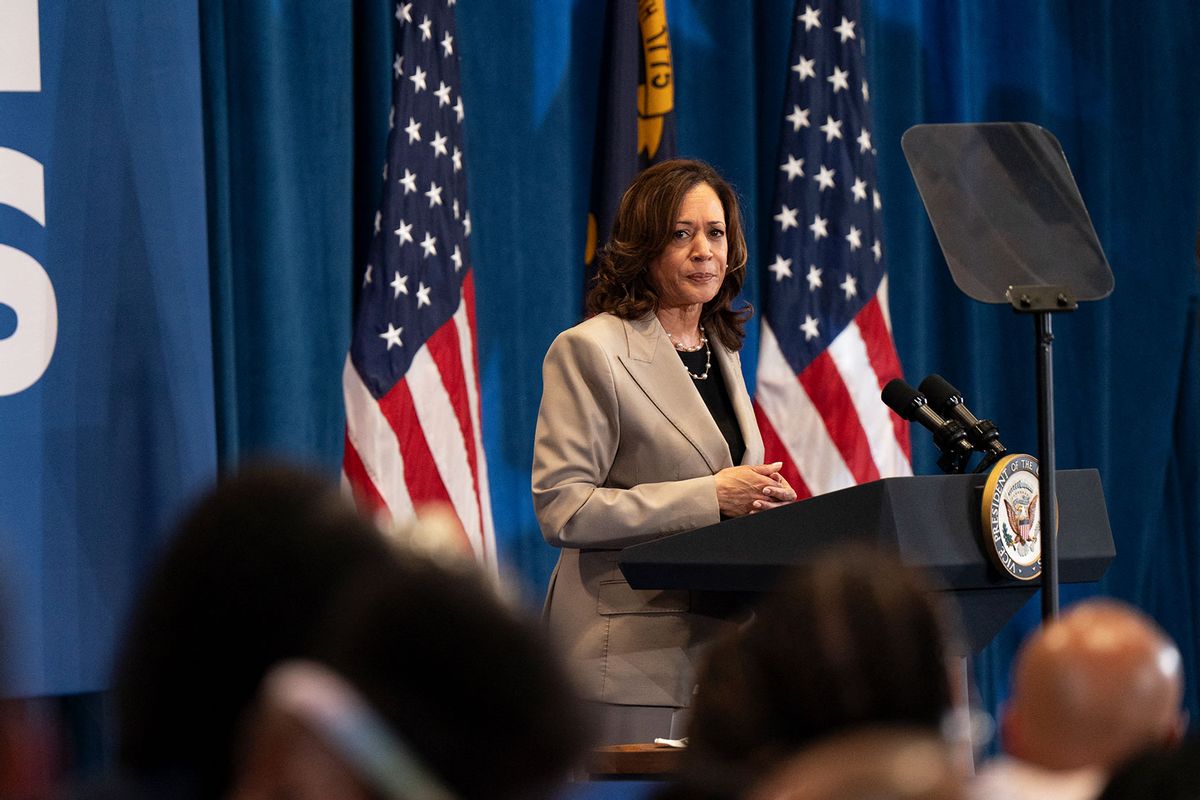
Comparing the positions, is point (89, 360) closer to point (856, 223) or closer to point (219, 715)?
point (856, 223)

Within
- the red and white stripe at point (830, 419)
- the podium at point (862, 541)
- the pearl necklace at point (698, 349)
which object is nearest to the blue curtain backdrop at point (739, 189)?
the red and white stripe at point (830, 419)

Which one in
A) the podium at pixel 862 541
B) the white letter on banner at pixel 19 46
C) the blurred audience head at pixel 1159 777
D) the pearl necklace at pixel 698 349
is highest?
the white letter on banner at pixel 19 46

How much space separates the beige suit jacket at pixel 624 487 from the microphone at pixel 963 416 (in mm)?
434

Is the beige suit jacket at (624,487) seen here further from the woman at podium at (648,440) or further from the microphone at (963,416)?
the microphone at (963,416)

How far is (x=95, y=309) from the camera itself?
3793mm

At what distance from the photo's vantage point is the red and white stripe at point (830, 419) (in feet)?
16.4

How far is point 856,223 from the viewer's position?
5.12 m

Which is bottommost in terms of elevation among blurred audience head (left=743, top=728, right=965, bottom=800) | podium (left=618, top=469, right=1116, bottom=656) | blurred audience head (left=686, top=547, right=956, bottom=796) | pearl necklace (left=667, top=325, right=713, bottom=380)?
podium (left=618, top=469, right=1116, bottom=656)

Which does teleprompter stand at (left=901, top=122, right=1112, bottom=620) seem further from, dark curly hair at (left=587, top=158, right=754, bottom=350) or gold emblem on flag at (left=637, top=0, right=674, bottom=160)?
gold emblem on flag at (left=637, top=0, right=674, bottom=160)

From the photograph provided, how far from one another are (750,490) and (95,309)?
5.89 ft

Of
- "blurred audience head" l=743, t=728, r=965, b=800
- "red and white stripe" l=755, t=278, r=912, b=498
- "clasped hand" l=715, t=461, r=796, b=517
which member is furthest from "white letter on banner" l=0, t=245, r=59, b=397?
"blurred audience head" l=743, t=728, r=965, b=800

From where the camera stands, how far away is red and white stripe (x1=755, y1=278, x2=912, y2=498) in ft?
16.4

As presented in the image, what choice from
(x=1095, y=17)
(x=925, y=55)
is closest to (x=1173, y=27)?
(x=1095, y=17)

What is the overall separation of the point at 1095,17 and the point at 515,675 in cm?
630
